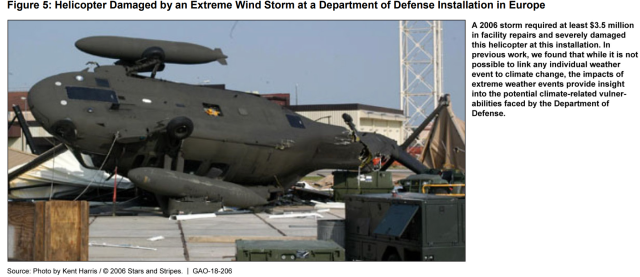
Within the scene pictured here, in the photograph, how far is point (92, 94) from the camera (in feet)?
70.5

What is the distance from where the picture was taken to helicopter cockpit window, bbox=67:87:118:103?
21219 millimetres

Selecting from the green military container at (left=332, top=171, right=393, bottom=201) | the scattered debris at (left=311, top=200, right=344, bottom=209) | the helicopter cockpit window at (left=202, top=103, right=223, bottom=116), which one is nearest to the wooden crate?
the helicopter cockpit window at (left=202, top=103, right=223, bottom=116)

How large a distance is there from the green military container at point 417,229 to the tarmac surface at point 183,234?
11.0 feet

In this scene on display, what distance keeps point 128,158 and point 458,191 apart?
42.9 ft

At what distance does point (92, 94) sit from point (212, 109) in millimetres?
3907

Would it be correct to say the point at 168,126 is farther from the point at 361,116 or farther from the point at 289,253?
the point at 361,116

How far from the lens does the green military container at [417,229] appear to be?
39.2 ft

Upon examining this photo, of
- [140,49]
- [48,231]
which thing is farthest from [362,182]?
[48,231]

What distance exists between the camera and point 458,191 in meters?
28.6

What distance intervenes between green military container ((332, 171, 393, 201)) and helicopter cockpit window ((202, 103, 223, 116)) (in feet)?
23.6

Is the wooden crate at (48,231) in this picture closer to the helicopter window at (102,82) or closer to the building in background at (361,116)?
the helicopter window at (102,82)

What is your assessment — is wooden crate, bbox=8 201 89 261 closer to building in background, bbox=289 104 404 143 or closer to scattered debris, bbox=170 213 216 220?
scattered debris, bbox=170 213 216 220
